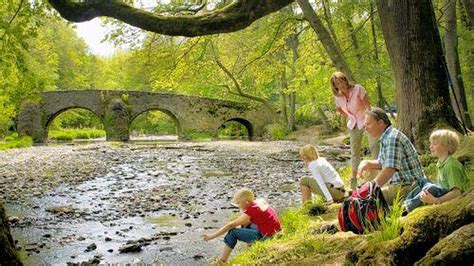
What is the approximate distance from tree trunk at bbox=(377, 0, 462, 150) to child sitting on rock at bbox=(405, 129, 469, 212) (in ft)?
12.5

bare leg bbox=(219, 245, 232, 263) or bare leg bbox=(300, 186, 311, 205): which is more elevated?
bare leg bbox=(300, 186, 311, 205)

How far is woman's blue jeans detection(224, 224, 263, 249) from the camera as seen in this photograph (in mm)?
5254

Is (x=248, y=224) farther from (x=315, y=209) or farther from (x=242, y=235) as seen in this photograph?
(x=315, y=209)

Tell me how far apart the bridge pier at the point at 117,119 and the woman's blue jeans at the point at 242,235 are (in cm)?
3202

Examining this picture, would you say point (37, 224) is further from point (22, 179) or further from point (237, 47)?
point (237, 47)

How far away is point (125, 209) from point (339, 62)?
680 cm

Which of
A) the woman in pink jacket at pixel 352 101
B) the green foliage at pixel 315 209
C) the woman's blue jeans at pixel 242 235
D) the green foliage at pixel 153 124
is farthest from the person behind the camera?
the green foliage at pixel 153 124

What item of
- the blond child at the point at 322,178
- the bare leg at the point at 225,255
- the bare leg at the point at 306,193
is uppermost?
the blond child at the point at 322,178

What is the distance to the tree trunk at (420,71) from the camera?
7875mm

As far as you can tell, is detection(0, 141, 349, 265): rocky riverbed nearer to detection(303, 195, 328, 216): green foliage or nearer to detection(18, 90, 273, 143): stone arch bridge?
detection(303, 195, 328, 216): green foliage

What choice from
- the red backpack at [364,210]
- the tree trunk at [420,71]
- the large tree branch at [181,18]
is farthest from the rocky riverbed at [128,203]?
the large tree branch at [181,18]

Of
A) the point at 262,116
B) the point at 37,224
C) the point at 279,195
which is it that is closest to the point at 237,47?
the point at 262,116

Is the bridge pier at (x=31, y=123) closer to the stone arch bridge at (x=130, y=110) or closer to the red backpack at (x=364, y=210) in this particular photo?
the stone arch bridge at (x=130, y=110)

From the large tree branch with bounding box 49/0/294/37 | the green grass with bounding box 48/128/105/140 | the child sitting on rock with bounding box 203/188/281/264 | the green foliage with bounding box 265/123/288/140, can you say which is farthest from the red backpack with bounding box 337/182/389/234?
the green grass with bounding box 48/128/105/140
